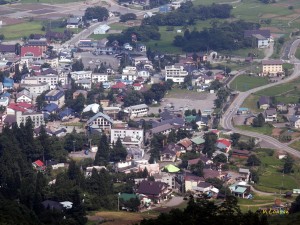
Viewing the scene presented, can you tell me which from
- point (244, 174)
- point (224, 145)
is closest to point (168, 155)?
point (224, 145)

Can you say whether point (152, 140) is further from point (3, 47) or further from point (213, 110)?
point (3, 47)

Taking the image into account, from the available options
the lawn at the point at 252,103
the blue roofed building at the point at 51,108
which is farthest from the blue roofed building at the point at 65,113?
the lawn at the point at 252,103

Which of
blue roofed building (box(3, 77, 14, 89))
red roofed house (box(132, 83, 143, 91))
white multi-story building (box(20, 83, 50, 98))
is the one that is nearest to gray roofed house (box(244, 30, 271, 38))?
red roofed house (box(132, 83, 143, 91))

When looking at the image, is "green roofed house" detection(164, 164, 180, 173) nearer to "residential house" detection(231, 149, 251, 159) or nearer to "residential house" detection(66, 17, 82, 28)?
"residential house" detection(231, 149, 251, 159)

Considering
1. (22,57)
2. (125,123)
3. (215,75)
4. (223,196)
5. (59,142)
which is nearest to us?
(223,196)

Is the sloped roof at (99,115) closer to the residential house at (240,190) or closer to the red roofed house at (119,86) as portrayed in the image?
the red roofed house at (119,86)

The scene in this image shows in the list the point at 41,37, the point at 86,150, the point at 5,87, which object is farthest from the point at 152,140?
the point at 41,37
